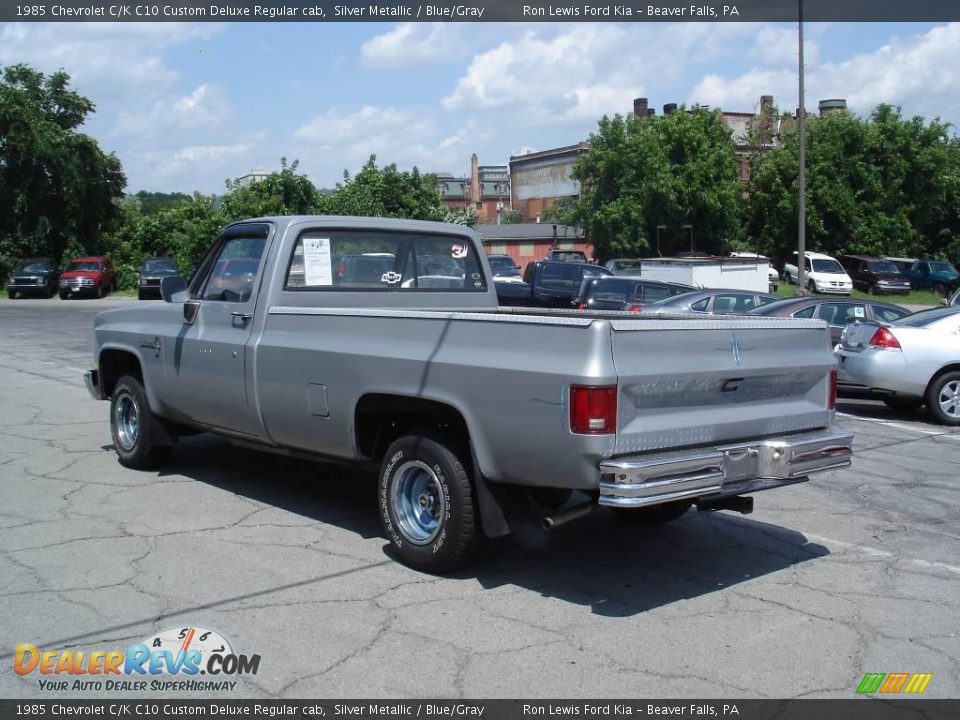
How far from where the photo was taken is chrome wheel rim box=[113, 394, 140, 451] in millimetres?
8078

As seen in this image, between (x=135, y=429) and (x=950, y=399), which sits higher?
(x=135, y=429)

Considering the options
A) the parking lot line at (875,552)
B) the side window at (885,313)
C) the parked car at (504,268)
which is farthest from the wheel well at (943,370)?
the parked car at (504,268)

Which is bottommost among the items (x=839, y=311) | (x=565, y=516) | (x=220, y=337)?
(x=565, y=516)

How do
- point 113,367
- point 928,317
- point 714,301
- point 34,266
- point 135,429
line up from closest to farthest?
point 135,429, point 113,367, point 928,317, point 714,301, point 34,266

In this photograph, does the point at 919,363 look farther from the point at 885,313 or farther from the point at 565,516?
the point at 565,516

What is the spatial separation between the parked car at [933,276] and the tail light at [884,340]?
Result: 1421 inches

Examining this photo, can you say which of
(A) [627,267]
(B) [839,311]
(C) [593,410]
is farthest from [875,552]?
(A) [627,267]

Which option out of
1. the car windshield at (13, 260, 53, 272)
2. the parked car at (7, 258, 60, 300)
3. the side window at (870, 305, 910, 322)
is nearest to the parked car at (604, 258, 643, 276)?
the side window at (870, 305, 910, 322)

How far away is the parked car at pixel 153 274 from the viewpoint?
36.6 meters

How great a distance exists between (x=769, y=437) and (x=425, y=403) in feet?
6.46

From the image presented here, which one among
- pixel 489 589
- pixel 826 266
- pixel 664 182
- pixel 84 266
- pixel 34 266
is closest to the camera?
pixel 489 589

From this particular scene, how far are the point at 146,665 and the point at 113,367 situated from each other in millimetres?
4653

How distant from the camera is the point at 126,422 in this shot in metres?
8.16

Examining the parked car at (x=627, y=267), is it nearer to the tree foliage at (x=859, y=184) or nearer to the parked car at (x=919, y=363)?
the tree foliage at (x=859, y=184)
